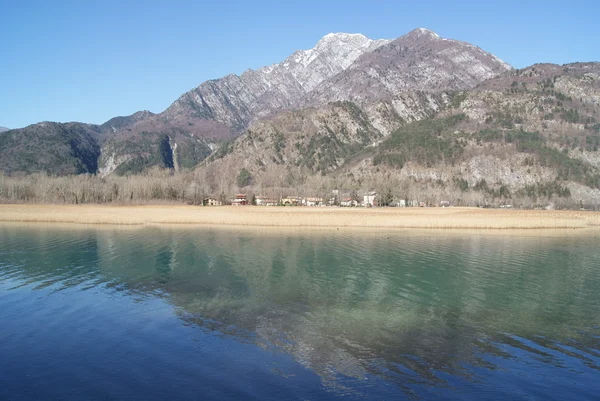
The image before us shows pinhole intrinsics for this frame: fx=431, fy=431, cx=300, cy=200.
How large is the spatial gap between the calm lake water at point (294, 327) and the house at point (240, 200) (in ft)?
431

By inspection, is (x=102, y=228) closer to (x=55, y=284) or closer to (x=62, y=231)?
(x=62, y=231)

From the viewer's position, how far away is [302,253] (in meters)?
46.5

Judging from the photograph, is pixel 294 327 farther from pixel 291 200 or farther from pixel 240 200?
pixel 291 200

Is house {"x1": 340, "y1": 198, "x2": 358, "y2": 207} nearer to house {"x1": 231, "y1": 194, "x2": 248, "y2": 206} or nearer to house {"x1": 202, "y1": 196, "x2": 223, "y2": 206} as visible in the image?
house {"x1": 231, "y1": 194, "x2": 248, "y2": 206}

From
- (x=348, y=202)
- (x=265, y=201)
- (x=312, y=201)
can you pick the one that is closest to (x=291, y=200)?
(x=312, y=201)

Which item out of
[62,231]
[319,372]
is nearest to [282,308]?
[319,372]

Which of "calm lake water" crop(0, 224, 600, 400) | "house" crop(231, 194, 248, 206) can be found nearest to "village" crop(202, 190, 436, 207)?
"house" crop(231, 194, 248, 206)

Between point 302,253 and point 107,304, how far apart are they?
24547 mm

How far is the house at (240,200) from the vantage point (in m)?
176

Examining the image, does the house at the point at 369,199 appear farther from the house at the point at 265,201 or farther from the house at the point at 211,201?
the house at the point at 211,201

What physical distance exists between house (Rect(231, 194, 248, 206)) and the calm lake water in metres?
131

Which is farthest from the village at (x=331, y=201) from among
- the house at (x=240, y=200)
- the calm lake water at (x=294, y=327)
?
the calm lake water at (x=294, y=327)

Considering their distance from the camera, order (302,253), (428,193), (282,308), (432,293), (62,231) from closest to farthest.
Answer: (282,308) → (432,293) → (302,253) → (62,231) → (428,193)

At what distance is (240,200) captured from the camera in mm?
182125
